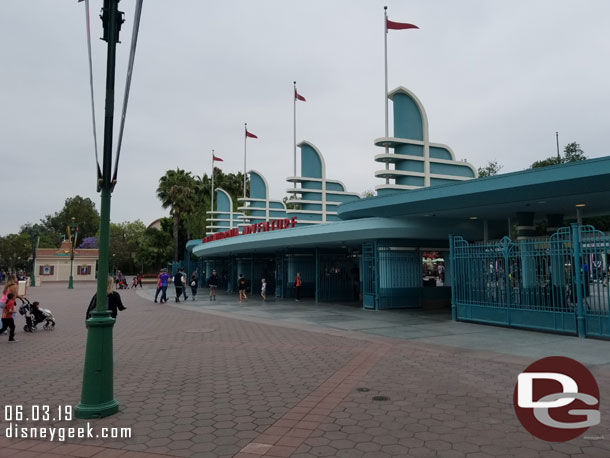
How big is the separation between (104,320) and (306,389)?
310 centimetres

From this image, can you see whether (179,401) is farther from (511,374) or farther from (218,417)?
(511,374)

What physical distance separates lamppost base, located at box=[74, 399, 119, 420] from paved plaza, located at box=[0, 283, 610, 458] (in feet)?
0.31

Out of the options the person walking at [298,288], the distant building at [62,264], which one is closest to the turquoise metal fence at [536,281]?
the person walking at [298,288]

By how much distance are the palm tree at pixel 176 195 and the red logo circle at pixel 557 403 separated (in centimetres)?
4852

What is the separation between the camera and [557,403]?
561 centimetres

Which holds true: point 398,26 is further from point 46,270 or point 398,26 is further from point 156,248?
point 46,270

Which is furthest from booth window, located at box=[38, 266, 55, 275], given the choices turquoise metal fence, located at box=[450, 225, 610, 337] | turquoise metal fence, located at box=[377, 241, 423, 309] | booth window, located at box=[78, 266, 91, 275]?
turquoise metal fence, located at box=[450, 225, 610, 337]

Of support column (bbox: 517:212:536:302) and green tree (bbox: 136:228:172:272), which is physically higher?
green tree (bbox: 136:228:172:272)

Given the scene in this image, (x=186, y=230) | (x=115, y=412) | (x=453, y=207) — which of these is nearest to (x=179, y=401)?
(x=115, y=412)

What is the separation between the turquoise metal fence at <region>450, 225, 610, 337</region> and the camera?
11.1 metres

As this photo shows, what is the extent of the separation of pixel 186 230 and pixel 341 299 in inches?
1495

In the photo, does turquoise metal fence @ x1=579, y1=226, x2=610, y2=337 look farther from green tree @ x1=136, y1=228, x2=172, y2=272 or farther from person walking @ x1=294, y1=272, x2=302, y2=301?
green tree @ x1=136, y1=228, x2=172, y2=272

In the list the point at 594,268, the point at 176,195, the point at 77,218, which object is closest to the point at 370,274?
the point at 594,268

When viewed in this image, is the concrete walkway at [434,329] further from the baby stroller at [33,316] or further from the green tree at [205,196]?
the green tree at [205,196]
